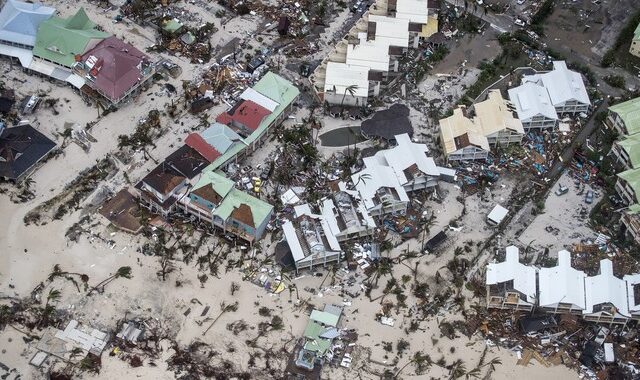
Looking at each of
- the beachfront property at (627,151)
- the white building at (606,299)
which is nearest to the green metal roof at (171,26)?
the beachfront property at (627,151)

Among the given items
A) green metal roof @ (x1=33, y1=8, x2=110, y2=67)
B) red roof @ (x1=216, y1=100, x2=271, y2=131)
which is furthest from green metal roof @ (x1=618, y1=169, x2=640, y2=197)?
green metal roof @ (x1=33, y1=8, x2=110, y2=67)

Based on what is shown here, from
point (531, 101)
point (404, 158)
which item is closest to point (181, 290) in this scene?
point (404, 158)

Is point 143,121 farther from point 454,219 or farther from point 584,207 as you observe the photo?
point 584,207

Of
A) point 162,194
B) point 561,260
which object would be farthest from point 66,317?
point 561,260

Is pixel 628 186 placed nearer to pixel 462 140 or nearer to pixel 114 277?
pixel 462 140

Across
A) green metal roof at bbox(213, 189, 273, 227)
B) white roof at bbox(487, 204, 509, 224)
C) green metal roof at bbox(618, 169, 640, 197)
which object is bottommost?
white roof at bbox(487, 204, 509, 224)

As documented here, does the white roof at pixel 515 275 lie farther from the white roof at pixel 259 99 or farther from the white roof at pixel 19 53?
the white roof at pixel 19 53

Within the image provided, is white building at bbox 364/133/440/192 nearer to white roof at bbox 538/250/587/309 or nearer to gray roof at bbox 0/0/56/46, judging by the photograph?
white roof at bbox 538/250/587/309
